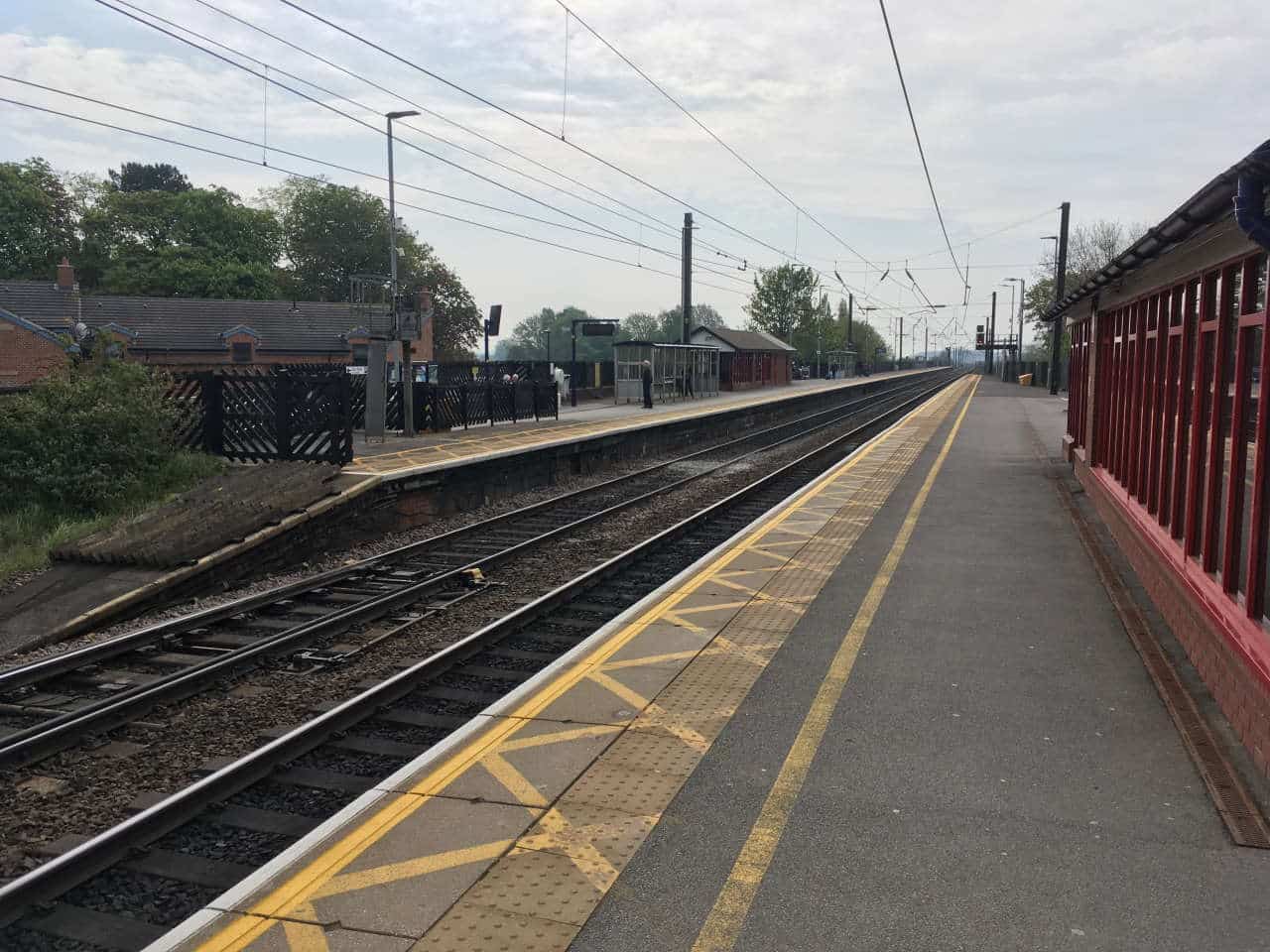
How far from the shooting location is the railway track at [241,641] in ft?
19.9

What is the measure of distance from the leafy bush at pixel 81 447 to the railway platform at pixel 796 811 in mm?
8252

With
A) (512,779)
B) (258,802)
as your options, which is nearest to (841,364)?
(258,802)

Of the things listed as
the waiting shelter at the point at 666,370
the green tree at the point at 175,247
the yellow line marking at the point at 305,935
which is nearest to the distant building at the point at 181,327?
the green tree at the point at 175,247

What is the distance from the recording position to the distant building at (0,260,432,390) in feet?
132

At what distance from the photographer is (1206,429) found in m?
6.22

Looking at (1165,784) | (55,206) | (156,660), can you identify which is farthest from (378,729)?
(55,206)

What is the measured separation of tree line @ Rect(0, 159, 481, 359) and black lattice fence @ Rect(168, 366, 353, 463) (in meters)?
48.1

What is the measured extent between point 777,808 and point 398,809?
1.65 m

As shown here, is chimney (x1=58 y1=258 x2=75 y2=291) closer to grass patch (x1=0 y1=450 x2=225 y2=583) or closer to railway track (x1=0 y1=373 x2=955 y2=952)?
grass patch (x1=0 y1=450 x2=225 y2=583)

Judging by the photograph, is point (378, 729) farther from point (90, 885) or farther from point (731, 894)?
point (731, 894)

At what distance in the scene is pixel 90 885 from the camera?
4.12 metres

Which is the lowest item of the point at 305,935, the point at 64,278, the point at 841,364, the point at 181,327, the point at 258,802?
the point at 258,802

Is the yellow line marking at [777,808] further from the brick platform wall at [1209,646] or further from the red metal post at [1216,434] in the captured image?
the red metal post at [1216,434]

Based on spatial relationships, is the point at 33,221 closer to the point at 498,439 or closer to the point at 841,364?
the point at 498,439
